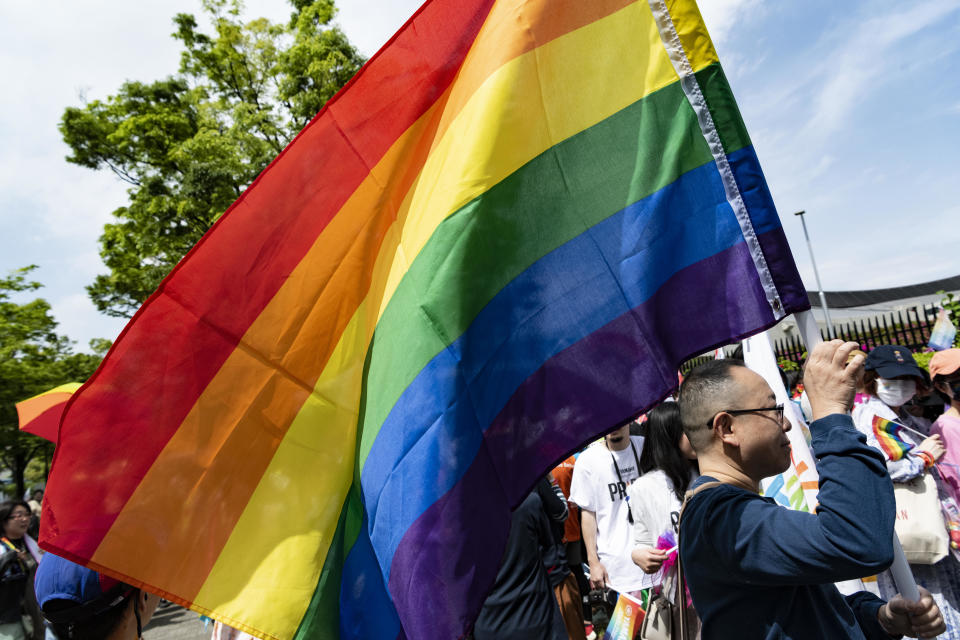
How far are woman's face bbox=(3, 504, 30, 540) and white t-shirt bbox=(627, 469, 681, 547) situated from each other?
5.89 meters

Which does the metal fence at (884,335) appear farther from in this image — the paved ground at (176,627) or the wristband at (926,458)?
the paved ground at (176,627)

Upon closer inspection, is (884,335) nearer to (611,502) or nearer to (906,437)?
(906,437)

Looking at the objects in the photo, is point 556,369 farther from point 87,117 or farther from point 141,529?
point 87,117

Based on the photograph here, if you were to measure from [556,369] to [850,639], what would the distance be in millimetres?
1131

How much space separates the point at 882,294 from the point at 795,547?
37285 mm

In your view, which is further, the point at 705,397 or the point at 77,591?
the point at 77,591

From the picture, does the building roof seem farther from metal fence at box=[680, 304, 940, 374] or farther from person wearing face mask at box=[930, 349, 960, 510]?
person wearing face mask at box=[930, 349, 960, 510]

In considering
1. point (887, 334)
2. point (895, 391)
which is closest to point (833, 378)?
point (895, 391)

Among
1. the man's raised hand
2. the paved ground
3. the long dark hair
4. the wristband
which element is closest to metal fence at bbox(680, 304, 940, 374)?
the wristband

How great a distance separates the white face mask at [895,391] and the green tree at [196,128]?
43.1 ft

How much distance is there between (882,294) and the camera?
33.6 meters

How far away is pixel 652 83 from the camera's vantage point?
2350 millimetres

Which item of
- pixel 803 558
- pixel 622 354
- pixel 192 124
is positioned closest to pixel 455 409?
pixel 622 354

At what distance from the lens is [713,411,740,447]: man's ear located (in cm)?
216
